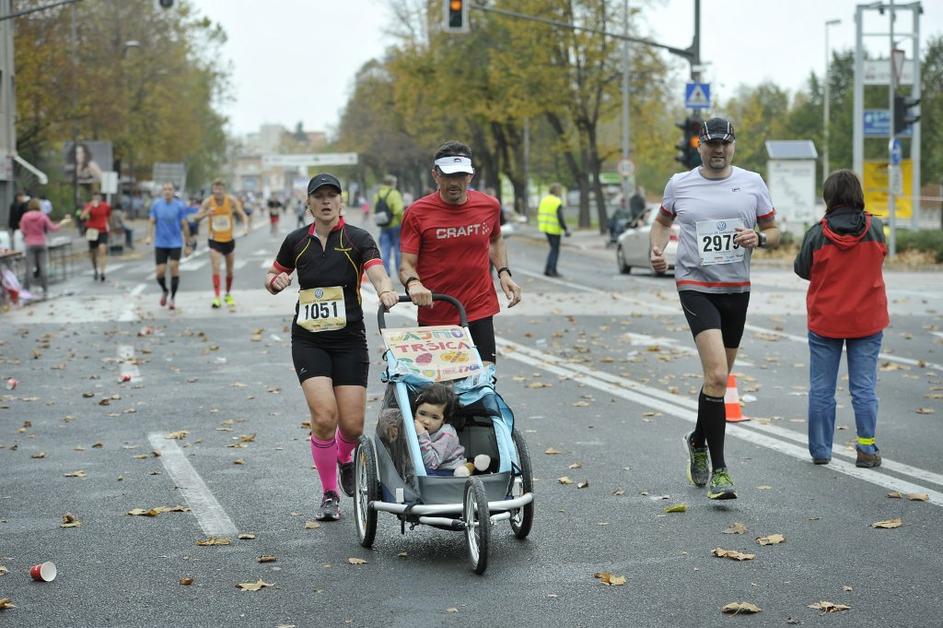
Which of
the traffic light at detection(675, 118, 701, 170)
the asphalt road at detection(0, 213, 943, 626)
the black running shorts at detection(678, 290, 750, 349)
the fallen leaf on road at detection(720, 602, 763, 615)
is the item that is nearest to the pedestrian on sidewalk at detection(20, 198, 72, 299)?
the asphalt road at detection(0, 213, 943, 626)

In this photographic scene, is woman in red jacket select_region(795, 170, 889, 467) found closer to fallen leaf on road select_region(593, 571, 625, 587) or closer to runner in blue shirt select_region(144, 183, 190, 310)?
fallen leaf on road select_region(593, 571, 625, 587)

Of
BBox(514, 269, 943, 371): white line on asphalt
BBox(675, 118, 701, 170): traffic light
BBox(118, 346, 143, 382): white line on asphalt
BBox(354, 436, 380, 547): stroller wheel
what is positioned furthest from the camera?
BBox(675, 118, 701, 170): traffic light

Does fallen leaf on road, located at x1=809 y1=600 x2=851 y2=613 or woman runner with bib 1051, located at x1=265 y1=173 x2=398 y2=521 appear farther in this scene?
woman runner with bib 1051, located at x1=265 y1=173 x2=398 y2=521

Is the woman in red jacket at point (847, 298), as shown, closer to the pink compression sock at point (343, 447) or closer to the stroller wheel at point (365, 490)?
the pink compression sock at point (343, 447)

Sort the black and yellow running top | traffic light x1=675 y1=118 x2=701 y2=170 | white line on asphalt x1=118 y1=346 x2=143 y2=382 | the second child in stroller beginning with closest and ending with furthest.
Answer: the second child in stroller → the black and yellow running top → white line on asphalt x1=118 y1=346 x2=143 y2=382 → traffic light x1=675 y1=118 x2=701 y2=170

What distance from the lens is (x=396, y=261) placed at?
96.0 feet

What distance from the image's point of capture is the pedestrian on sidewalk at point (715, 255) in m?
7.55

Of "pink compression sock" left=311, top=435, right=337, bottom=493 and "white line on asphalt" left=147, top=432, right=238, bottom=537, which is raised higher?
"pink compression sock" left=311, top=435, right=337, bottom=493

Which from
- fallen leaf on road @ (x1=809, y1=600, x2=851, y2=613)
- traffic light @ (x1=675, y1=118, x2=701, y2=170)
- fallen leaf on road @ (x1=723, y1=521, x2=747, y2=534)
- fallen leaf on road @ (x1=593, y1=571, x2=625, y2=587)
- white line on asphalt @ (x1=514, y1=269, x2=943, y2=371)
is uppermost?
traffic light @ (x1=675, y1=118, x2=701, y2=170)

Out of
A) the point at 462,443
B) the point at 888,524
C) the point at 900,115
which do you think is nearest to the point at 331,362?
the point at 462,443

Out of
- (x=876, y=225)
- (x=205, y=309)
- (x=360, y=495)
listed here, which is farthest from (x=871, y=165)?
(x=360, y=495)

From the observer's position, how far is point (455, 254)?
24.8 ft

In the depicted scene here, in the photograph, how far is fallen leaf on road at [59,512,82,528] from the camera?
23.5ft

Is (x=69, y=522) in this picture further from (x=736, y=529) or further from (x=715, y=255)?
(x=715, y=255)
